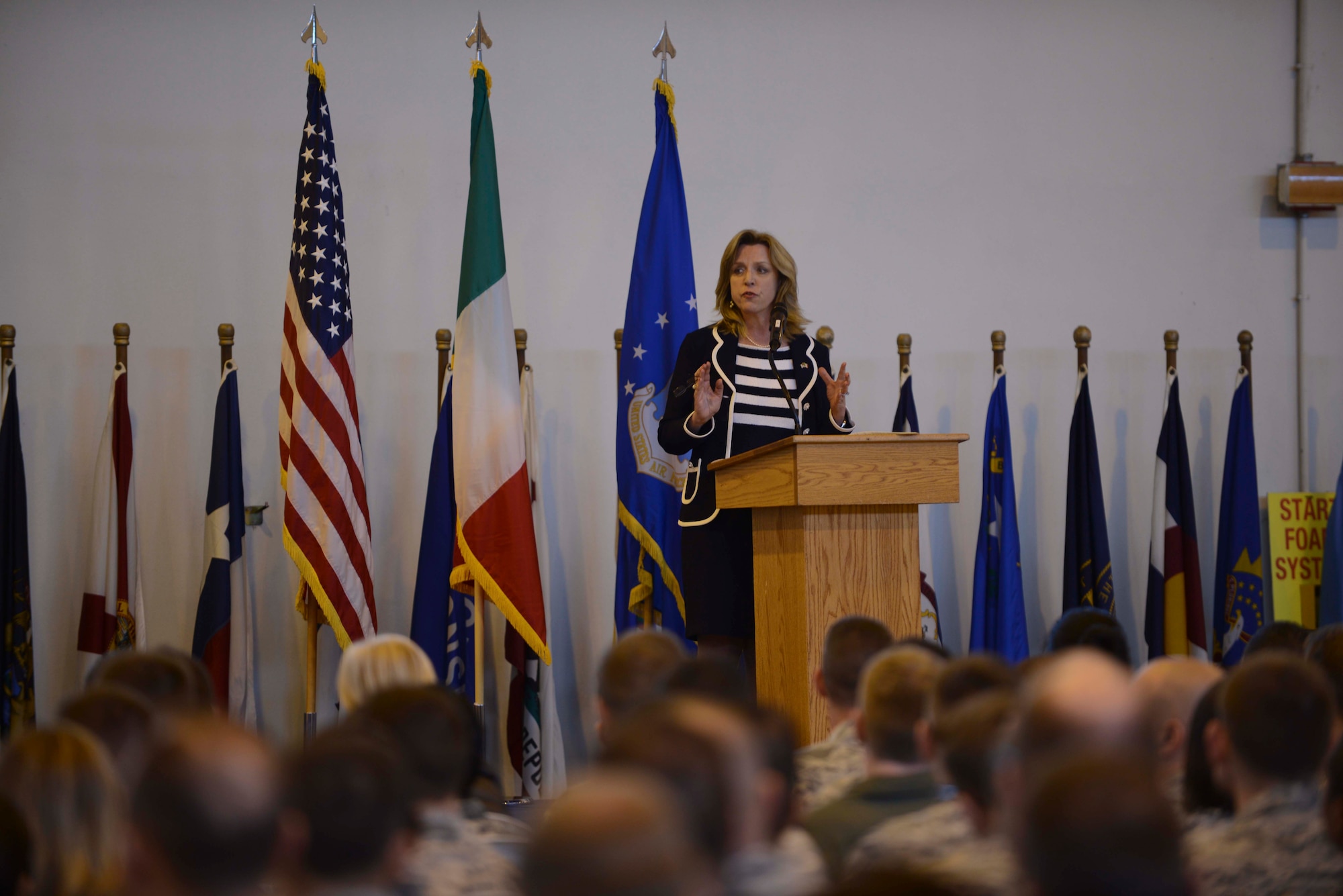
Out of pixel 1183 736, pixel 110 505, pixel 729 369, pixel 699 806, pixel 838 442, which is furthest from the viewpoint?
pixel 110 505

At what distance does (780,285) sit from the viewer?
4.11 m

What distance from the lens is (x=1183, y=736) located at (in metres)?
2.14

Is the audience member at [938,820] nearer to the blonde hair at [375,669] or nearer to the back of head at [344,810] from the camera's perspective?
the back of head at [344,810]

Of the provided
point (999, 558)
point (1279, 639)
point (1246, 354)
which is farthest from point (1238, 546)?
point (1279, 639)

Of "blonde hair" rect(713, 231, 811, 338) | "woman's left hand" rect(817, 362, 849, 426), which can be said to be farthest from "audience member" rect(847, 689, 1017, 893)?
"blonde hair" rect(713, 231, 811, 338)

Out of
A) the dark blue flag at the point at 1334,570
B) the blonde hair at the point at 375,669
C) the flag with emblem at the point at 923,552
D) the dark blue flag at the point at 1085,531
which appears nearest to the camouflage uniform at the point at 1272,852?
the blonde hair at the point at 375,669

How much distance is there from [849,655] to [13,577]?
11.6 ft

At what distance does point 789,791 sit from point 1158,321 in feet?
15.2

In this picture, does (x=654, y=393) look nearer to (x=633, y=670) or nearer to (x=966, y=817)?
(x=633, y=670)

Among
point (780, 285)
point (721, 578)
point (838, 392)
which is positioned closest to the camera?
point (838, 392)

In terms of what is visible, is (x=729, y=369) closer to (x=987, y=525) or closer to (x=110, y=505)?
(x=987, y=525)

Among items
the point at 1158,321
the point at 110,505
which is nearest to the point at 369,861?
the point at 110,505

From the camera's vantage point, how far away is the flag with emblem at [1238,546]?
5.07m

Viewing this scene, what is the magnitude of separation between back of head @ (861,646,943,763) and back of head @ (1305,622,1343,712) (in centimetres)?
85
